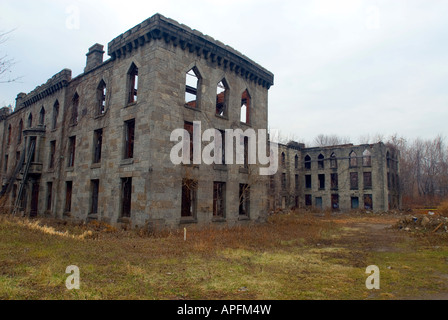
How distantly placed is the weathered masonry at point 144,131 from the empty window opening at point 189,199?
0.05 meters

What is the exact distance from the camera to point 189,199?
56.6 feet

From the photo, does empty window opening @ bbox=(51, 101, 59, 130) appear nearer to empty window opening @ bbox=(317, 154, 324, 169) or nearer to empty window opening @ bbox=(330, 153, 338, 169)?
empty window opening @ bbox=(317, 154, 324, 169)

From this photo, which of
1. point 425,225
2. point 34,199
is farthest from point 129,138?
point 425,225

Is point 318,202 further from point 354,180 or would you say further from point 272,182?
Answer: point 272,182

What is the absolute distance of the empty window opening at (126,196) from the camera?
16.6m

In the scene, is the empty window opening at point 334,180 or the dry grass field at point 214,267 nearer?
the dry grass field at point 214,267

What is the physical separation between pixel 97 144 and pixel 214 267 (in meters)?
14.0

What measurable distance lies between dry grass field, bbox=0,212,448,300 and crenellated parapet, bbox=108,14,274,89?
1002 centimetres

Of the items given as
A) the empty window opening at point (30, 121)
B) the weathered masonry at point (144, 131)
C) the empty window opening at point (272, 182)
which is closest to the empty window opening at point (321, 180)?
the empty window opening at point (272, 182)

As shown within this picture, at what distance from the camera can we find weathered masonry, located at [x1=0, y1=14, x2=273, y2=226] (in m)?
15.7

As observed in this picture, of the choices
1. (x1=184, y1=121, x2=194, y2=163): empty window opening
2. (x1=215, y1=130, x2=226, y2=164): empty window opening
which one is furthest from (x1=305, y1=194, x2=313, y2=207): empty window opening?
(x1=184, y1=121, x2=194, y2=163): empty window opening

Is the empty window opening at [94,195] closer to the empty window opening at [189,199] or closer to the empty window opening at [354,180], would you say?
the empty window opening at [189,199]
